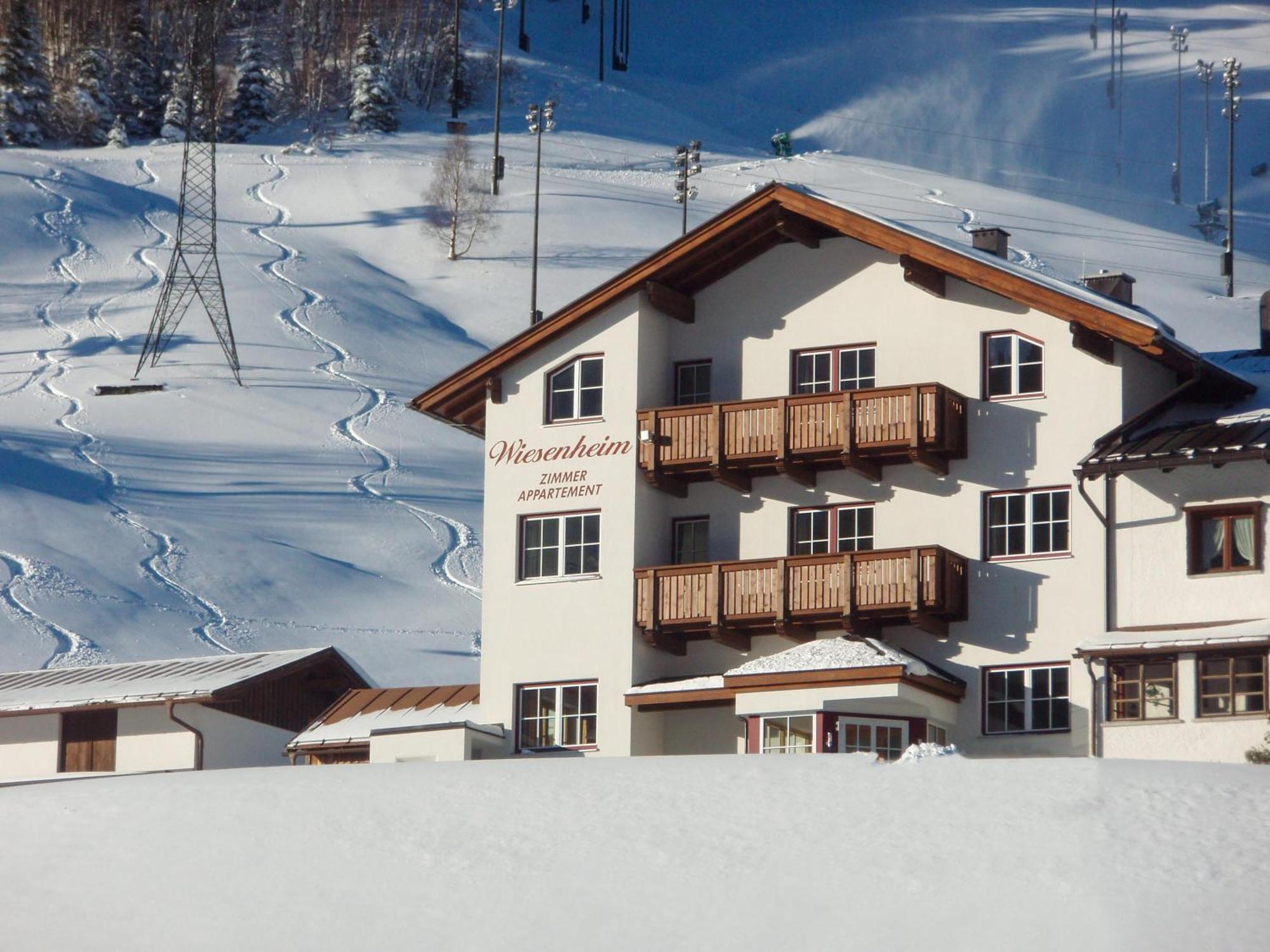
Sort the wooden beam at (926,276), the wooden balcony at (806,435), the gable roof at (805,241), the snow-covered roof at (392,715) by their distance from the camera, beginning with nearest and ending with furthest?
the gable roof at (805,241) → the wooden balcony at (806,435) → the wooden beam at (926,276) → the snow-covered roof at (392,715)

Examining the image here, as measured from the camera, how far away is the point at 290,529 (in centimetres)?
6359

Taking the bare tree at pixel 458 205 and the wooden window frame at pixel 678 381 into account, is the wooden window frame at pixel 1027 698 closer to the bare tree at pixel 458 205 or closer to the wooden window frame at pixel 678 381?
the wooden window frame at pixel 678 381

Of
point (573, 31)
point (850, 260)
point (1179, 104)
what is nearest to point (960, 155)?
point (1179, 104)

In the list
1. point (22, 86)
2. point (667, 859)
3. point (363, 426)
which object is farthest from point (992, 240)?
point (22, 86)

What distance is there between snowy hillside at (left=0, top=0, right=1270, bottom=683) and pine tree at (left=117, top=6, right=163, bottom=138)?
692cm

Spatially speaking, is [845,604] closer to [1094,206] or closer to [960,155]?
[1094,206]

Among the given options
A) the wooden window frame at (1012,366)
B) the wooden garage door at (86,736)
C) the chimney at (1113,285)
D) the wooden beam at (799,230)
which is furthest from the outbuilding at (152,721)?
the chimney at (1113,285)

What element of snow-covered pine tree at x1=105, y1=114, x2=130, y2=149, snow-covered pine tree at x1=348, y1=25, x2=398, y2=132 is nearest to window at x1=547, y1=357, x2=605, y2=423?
snow-covered pine tree at x1=105, y1=114, x2=130, y2=149

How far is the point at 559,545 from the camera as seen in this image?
3769 centimetres

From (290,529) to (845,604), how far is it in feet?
105

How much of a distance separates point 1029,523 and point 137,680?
18.4m

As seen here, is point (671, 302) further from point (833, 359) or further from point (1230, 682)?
point (1230, 682)

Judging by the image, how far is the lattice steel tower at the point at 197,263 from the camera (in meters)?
76.0

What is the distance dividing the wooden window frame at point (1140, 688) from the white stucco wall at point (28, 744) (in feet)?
66.9
